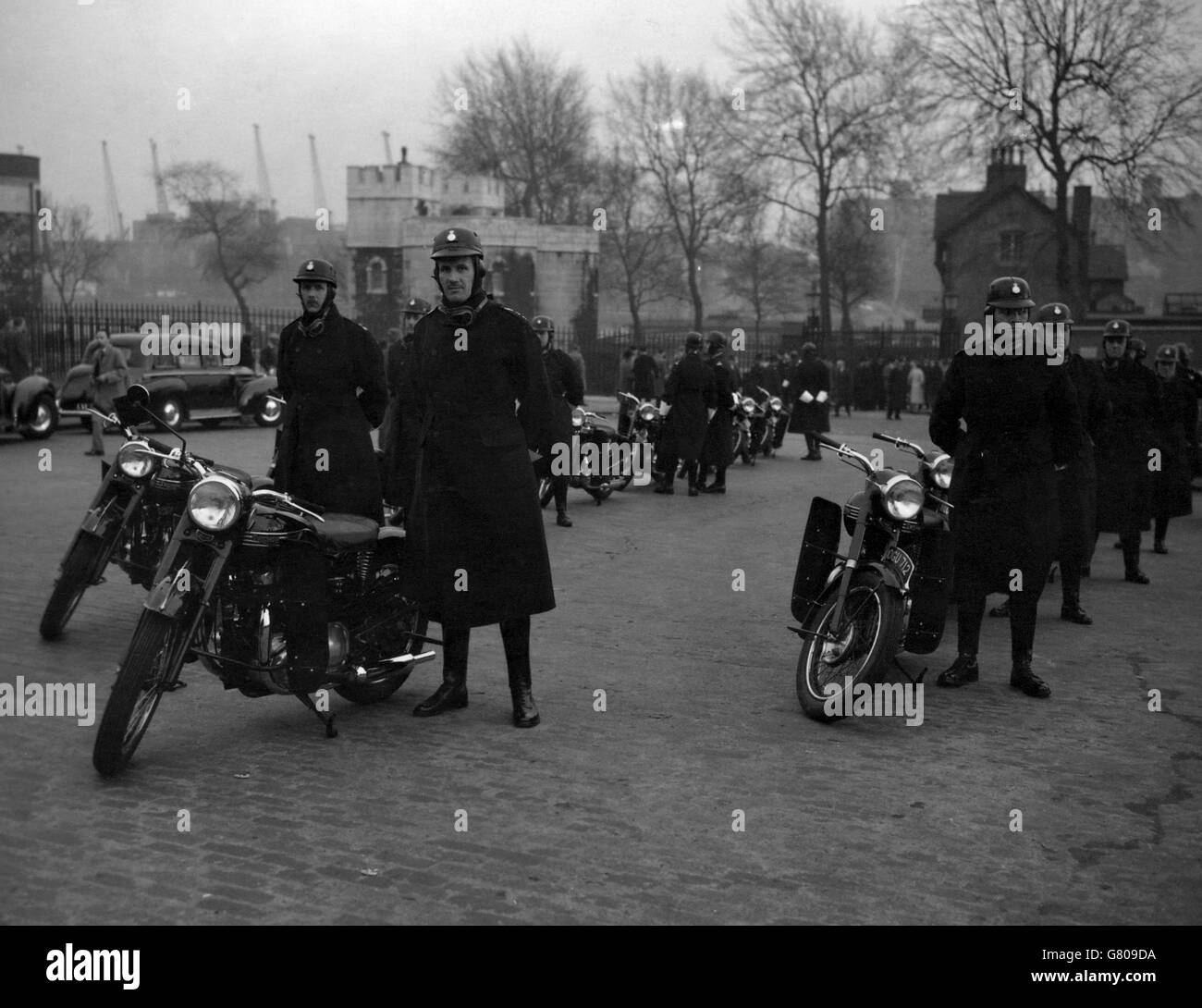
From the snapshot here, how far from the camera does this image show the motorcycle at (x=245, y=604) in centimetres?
520

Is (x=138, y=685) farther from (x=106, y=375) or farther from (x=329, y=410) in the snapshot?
(x=106, y=375)

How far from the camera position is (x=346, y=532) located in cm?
575

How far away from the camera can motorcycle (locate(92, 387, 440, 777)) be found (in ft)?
17.1

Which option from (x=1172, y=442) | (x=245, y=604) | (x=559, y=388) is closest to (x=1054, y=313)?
(x=1172, y=442)

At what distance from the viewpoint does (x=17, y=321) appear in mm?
24344

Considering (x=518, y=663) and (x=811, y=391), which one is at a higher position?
(x=811, y=391)

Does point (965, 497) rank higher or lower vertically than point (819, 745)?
higher

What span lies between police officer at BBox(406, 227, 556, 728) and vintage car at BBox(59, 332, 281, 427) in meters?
18.8

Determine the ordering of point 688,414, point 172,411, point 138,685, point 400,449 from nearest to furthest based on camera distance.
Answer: point 138,685
point 400,449
point 688,414
point 172,411

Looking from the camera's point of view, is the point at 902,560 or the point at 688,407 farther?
the point at 688,407

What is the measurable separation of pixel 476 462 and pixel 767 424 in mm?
16750
